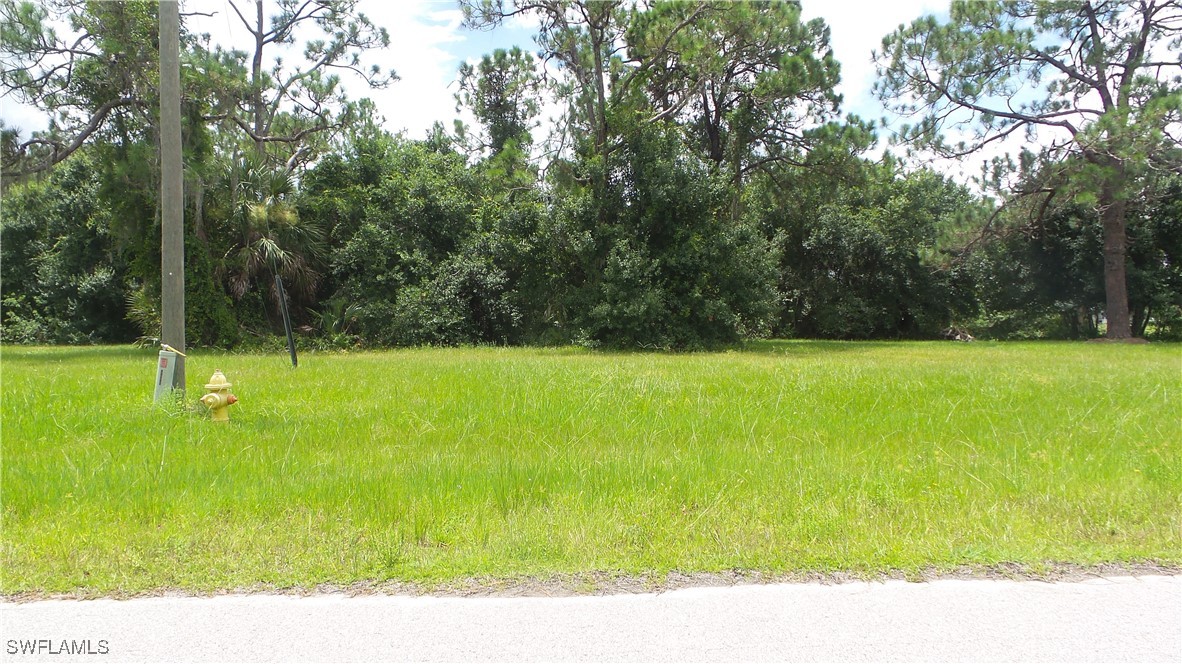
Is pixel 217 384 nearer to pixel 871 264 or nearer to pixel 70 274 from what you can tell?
pixel 70 274

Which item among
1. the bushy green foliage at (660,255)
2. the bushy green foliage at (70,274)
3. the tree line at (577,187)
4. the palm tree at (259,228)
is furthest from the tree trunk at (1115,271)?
the bushy green foliage at (70,274)

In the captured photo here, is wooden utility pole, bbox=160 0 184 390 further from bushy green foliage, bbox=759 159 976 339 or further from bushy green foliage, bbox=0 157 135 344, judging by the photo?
bushy green foliage, bbox=759 159 976 339

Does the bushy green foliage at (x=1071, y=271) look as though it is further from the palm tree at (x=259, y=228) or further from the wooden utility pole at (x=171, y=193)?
the wooden utility pole at (x=171, y=193)

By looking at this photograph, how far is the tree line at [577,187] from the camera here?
1970cm

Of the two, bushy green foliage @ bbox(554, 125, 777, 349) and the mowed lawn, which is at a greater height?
bushy green foliage @ bbox(554, 125, 777, 349)

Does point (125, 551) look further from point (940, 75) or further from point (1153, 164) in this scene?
point (1153, 164)

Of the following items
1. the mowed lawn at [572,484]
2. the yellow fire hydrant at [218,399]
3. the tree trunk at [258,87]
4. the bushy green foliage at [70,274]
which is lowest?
the mowed lawn at [572,484]

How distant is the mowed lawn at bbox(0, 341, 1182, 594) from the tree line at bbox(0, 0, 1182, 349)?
1279 cm

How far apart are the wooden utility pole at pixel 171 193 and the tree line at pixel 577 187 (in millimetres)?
12286

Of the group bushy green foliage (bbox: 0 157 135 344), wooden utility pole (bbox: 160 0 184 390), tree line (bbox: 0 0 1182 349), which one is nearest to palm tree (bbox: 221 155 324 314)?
tree line (bbox: 0 0 1182 349)

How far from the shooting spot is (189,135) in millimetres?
19266

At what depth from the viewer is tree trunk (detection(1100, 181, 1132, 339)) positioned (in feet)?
82.0

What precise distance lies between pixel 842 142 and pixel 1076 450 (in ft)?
59.2

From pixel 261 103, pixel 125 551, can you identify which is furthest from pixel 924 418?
pixel 261 103
